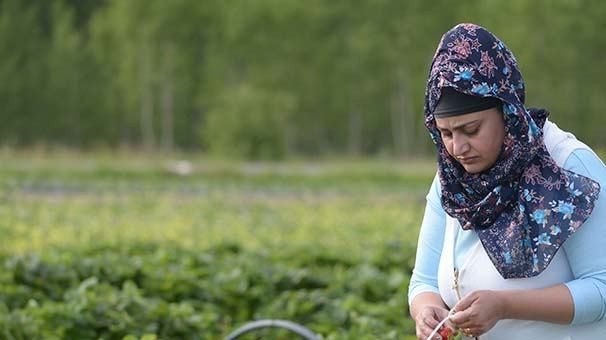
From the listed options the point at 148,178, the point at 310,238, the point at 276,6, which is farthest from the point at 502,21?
the point at 310,238

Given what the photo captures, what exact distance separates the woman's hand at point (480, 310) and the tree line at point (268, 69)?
1185 inches

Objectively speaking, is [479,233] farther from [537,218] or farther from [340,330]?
[340,330]

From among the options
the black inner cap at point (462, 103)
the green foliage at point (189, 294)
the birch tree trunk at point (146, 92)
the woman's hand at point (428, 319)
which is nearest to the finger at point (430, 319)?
the woman's hand at point (428, 319)

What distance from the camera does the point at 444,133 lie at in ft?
7.73

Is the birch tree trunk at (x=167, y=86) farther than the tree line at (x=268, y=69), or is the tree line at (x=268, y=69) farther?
the birch tree trunk at (x=167, y=86)

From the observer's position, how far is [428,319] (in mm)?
2465

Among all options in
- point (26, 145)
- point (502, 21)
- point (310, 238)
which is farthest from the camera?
point (26, 145)

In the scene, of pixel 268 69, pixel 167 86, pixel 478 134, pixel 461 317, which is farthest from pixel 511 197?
pixel 167 86

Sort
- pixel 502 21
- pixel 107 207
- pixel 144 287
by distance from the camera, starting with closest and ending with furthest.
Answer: pixel 144 287 → pixel 107 207 → pixel 502 21

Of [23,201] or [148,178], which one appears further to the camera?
[148,178]

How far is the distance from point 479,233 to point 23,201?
13290mm

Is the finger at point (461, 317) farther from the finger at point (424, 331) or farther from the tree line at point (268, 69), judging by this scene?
the tree line at point (268, 69)

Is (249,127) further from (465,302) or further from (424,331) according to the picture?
(465,302)

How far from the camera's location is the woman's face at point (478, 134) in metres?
2.31
